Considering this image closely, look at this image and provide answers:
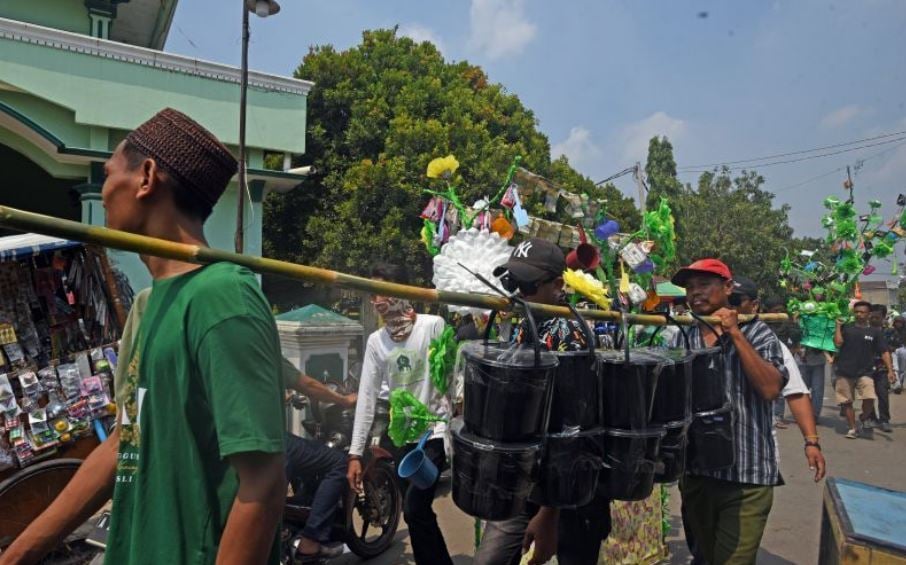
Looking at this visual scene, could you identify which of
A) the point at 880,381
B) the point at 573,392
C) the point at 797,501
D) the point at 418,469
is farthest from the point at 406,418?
the point at 880,381

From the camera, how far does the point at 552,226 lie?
474cm

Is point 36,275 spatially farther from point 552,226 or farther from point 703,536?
point 703,536

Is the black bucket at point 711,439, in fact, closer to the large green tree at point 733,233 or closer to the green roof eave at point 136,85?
the green roof eave at point 136,85

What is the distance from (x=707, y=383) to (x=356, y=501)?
2796 mm

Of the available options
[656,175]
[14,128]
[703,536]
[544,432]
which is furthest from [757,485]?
[656,175]

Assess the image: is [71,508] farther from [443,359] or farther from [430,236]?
[430,236]

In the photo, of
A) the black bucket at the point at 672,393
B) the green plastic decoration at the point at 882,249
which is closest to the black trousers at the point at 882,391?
the green plastic decoration at the point at 882,249

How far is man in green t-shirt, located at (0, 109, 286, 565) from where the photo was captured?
1225 mm

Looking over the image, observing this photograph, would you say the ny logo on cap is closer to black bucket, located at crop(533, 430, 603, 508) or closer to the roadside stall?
black bucket, located at crop(533, 430, 603, 508)

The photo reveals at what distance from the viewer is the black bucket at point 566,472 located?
1.90 metres

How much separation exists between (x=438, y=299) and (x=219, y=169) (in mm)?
680

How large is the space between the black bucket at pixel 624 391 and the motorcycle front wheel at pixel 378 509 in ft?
8.87

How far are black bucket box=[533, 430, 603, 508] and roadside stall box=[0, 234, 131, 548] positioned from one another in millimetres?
3407

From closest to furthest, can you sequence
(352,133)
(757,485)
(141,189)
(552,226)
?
(141,189) → (757,485) → (552,226) → (352,133)
